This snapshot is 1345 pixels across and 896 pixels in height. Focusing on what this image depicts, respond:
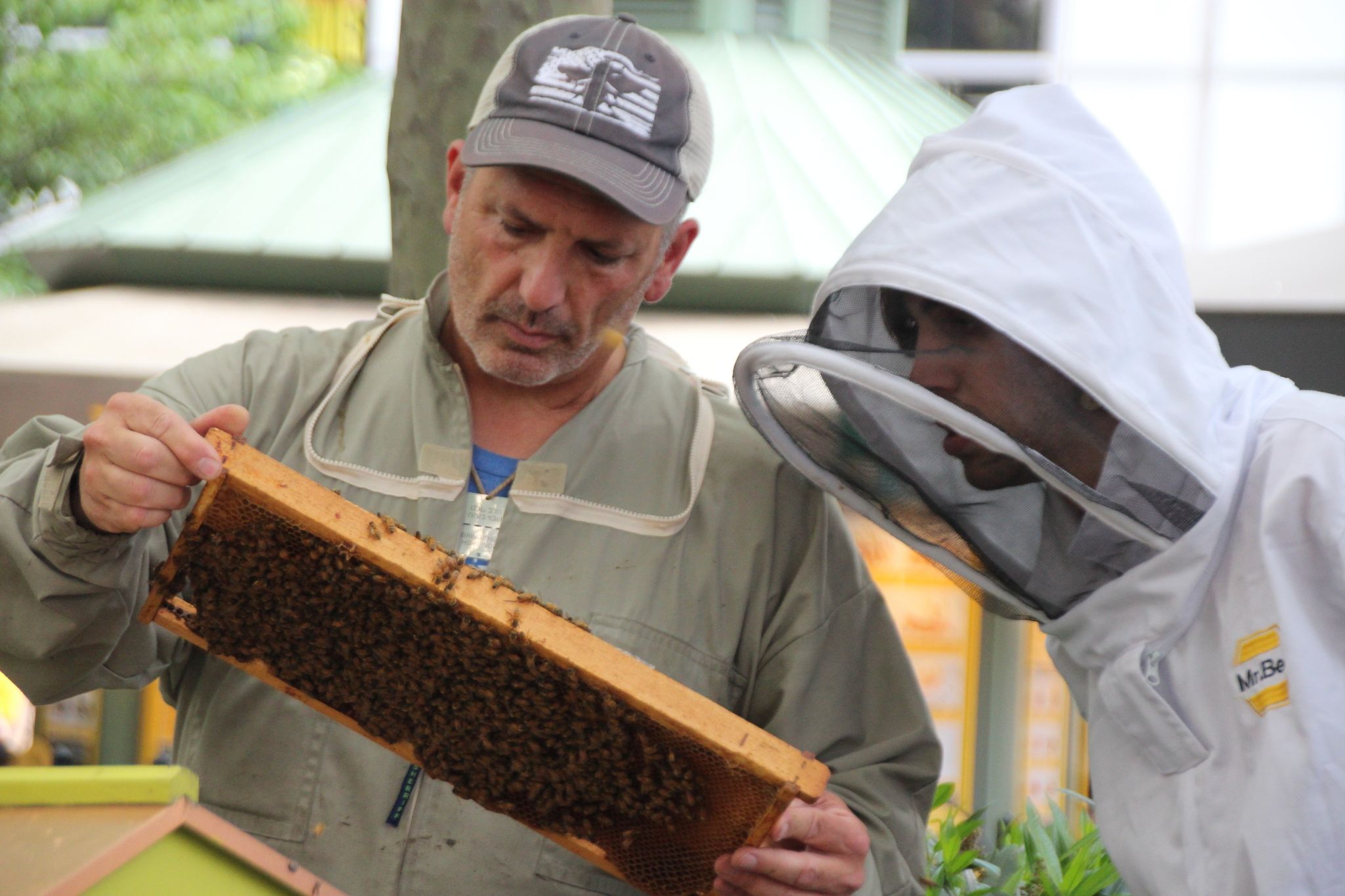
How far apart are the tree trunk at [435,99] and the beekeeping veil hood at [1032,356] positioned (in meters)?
1.25

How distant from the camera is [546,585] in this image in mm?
2268

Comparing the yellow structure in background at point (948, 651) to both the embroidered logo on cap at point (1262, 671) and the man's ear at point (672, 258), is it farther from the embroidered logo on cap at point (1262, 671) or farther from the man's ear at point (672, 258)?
the embroidered logo on cap at point (1262, 671)

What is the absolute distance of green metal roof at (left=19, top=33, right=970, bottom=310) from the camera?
5945 millimetres

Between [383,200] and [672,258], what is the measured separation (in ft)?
14.3

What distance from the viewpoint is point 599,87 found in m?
2.35

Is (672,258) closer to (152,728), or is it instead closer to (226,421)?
(226,421)

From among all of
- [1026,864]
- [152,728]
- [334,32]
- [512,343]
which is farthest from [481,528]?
[334,32]

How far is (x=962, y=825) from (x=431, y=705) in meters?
1.91

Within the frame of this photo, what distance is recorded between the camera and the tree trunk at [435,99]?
3104 mm

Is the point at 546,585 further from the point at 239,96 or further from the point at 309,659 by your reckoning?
the point at 239,96

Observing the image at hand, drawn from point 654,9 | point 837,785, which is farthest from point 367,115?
point 837,785

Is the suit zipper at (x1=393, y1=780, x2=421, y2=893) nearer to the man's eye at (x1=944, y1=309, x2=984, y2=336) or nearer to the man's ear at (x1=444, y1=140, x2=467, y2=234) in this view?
the man's ear at (x1=444, y1=140, x2=467, y2=234)

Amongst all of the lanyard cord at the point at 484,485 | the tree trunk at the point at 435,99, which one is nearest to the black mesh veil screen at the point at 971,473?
the lanyard cord at the point at 484,485

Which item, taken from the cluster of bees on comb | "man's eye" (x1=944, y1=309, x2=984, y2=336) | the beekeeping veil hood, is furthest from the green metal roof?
the cluster of bees on comb
